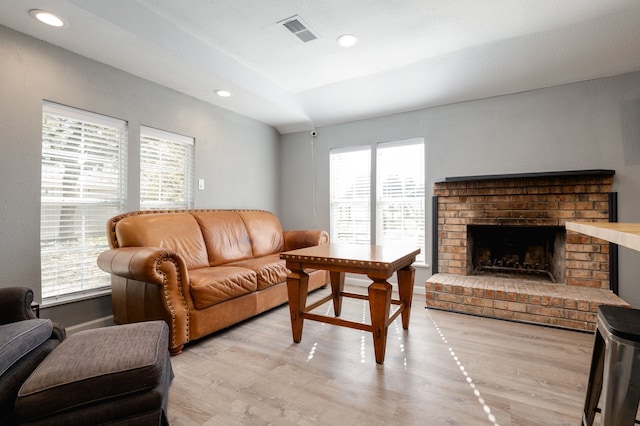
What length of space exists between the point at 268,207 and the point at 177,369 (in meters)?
2.83

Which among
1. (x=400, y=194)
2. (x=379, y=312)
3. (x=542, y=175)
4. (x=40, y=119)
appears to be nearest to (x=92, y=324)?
(x=40, y=119)

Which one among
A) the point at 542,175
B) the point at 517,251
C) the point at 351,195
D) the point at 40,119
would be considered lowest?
the point at 517,251

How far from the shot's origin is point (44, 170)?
91.0 inches

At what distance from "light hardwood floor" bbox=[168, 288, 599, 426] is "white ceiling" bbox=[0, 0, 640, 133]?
7.64ft

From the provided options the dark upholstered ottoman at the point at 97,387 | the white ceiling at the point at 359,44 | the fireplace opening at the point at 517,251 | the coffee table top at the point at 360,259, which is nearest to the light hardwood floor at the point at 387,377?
the dark upholstered ottoman at the point at 97,387

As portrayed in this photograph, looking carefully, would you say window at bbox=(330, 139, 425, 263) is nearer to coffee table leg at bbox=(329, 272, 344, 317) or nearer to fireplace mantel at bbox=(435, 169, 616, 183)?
fireplace mantel at bbox=(435, 169, 616, 183)

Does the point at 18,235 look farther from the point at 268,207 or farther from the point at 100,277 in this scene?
the point at 268,207

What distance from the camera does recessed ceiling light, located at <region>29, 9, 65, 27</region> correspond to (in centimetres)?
194

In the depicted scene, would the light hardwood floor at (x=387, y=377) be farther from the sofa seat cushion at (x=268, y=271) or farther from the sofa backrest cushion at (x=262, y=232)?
the sofa backrest cushion at (x=262, y=232)

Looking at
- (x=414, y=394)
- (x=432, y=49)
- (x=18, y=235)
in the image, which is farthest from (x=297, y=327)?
(x=432, y=49)

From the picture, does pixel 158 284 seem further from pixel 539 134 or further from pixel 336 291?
pixel 539 134

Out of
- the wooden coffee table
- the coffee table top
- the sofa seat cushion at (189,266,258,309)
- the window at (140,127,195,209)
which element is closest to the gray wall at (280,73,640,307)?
the wooden coffee table

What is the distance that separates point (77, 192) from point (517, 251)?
4.40m

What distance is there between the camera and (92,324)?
2533 mm
